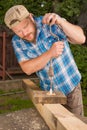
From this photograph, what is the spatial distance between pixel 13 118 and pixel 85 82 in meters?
7.32


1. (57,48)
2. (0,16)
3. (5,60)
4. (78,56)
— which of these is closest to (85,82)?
(78,56)

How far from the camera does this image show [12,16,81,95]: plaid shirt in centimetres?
387

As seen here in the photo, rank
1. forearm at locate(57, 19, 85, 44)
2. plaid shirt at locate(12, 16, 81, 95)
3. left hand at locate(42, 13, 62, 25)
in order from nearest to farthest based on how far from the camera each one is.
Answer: left hand at locate(42, 13, 62, 25)
forearm at locate(57, 19, 85, 44)
plaid shirt at locate(12, 16, 81, 95)

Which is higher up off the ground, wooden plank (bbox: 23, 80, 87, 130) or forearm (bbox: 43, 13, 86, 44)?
forearm (bbox: 43, 13, 86, 44)

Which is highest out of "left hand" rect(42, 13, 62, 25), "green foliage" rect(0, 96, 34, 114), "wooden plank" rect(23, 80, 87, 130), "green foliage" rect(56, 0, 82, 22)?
"green foliage" rect(56, 0, 82, 22)

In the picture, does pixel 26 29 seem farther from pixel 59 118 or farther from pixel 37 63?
pixel 59 118

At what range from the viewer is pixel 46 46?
12.8ft

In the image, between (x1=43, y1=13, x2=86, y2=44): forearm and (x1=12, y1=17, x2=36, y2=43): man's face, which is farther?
(x1=12, y1=17, x2=36, y2=43): man's face

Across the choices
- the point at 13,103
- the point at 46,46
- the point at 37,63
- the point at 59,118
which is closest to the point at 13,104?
the point at 13,103

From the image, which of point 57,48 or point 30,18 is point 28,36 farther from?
point 57,48

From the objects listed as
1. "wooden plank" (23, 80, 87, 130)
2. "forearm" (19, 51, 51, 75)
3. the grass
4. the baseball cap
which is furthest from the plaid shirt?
the grass

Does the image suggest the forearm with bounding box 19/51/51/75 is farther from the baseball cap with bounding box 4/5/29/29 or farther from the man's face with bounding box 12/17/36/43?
the baseball cap with bounding box 4/5/29/29

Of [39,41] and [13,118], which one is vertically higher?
[39,41]

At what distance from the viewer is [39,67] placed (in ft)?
12.1
